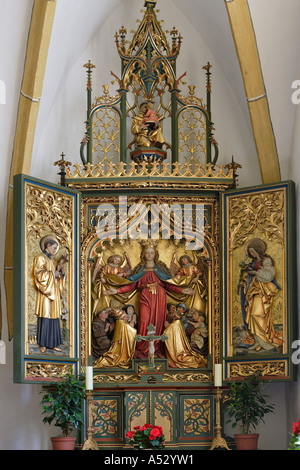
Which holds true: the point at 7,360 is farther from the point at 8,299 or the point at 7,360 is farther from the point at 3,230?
the point at 3,230

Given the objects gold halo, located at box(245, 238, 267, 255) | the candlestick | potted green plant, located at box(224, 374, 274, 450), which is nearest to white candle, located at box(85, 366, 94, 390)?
the candlestick

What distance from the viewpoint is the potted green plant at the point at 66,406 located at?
35.5 ft

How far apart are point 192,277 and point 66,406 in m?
2.61

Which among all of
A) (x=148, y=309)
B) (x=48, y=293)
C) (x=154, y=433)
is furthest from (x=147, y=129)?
(x=154, y=433)

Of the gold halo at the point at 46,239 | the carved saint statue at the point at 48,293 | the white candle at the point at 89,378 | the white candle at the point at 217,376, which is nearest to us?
the white candle at the point at 89,378

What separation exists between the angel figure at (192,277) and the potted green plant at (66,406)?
2034 millimetres

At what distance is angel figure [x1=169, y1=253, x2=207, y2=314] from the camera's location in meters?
12.2

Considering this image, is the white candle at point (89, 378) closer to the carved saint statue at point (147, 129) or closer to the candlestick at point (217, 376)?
the candlestick at point (217, 376)

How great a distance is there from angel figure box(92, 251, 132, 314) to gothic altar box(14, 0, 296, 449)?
0.02 meters

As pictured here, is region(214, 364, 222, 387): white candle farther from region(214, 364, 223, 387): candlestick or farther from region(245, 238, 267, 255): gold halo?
region(245, 238, 267, 255): gold halo

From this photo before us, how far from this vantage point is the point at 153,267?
40.3 ft

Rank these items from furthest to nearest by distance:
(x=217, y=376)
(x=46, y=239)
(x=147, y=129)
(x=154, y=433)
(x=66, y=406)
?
(x=147, y=129) → (x=46, y=239) → (x=217, y=376) → (x=66, y=406) → (x=154, y=433)

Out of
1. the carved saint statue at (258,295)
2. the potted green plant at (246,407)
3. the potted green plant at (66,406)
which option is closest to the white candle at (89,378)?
the potted green plant at (66,406)

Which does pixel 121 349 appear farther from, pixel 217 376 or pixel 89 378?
pixel 217 376
